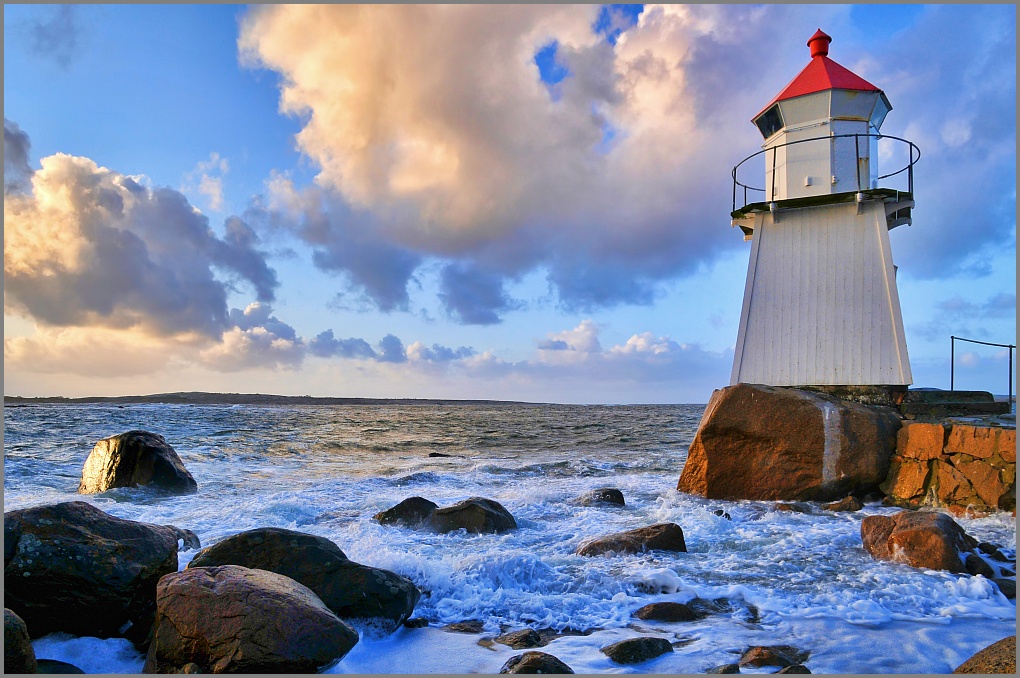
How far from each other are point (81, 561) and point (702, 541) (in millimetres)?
5889

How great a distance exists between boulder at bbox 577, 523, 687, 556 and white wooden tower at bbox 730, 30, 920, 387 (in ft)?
20.2

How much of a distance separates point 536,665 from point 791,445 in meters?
6.84

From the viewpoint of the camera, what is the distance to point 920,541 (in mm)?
5793

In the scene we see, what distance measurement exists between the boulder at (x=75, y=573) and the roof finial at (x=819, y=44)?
14476mm

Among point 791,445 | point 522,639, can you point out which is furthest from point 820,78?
point 522,639

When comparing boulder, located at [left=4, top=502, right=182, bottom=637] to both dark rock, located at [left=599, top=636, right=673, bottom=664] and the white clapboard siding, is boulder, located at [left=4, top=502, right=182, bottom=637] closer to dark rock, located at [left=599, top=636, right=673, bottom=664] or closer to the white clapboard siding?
dark rock, located at [left=599, top=636, right=673, bottom=664]

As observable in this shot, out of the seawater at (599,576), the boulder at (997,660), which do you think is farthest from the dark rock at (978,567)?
the boulder at (997,660)

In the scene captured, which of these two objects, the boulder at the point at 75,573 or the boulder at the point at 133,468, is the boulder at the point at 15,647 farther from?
the boulder at the point at 133,468

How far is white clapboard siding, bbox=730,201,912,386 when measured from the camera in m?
10.9

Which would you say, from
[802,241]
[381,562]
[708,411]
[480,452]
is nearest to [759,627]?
[381,562]

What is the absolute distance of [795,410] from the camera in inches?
357

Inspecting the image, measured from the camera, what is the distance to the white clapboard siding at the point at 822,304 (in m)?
10.9

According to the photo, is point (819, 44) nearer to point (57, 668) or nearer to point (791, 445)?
point (791, 445)

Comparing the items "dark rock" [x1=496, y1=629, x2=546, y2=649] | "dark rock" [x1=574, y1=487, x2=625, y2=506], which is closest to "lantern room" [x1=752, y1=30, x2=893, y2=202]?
"dark rock" [x1=574, y1=487, x2=625, y2=506]
